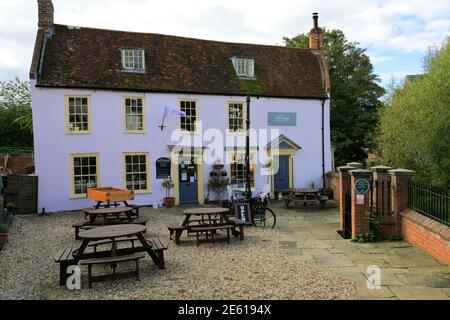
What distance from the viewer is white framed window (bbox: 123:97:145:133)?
16.4 metres

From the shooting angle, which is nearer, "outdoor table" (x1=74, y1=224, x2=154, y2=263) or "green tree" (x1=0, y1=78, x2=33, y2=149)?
"outdoor table" (x1=74, y1=224, x2=154, y2=263)

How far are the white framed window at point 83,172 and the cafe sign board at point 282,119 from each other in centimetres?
825

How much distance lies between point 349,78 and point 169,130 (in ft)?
51.8

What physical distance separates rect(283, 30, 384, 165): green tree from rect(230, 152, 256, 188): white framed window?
9.53 m

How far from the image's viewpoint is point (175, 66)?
17766 mm

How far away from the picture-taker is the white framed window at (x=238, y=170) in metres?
18.2

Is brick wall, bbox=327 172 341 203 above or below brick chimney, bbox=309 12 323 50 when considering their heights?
below

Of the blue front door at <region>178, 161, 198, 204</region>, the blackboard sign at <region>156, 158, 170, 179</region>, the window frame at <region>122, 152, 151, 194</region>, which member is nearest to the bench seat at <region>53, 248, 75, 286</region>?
the window frame at <region>122, 152, 151, 194</region>

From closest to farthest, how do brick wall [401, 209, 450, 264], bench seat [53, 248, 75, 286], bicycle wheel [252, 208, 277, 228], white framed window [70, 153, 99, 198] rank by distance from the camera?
bench seat [53, 248, 75, 286] < brick wall [401, 209, 450, 264] < bicycle wheel [252, 208, 277, 228] < white framed window [70, 153, 99, 198]

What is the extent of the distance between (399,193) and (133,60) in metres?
12.4

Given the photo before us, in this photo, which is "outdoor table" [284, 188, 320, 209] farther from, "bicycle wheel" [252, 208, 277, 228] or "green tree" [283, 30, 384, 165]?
"green tree" [283, 30, 384, 165]

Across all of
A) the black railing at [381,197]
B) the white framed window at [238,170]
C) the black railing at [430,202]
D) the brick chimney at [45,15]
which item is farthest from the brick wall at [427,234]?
the brick chimney at [45,15]

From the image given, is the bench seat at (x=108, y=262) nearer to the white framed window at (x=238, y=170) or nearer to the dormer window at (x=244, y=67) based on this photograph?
the white framed window at (x=238, y=170)
